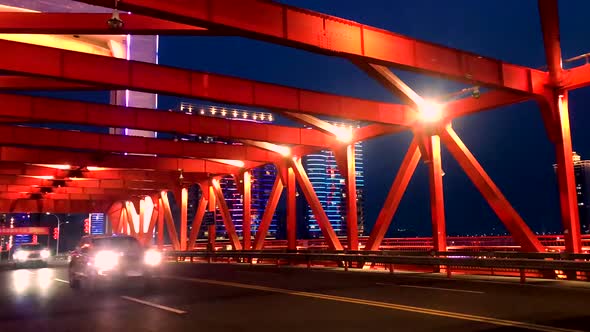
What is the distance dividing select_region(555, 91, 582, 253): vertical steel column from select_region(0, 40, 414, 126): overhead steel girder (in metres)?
6.84

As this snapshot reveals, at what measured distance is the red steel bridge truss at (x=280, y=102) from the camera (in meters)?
15.3

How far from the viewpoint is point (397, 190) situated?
24438mm

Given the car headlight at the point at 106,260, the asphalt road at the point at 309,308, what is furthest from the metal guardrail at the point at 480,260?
the car headlight at the point at 106,260

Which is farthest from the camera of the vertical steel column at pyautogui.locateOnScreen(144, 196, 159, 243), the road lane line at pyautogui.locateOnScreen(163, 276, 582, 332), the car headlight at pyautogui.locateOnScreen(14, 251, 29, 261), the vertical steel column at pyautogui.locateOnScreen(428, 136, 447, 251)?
the vertical steel column at pyautogui.locateOnScreen(144, 196, 159, 243)

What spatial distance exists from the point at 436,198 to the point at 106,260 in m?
13.9

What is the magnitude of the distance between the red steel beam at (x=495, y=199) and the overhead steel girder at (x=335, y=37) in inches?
135

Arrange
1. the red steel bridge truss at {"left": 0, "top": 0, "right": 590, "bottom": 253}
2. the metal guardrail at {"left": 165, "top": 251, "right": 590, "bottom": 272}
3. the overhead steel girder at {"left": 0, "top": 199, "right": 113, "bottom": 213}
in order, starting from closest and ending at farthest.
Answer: the metal guardrail at {"left": 165, "top": 251, "right": 590, "bottom": 272} → the red steel bridge truss at {"left": 0, "top": 0, "right": 590, "bottom": 253} → the overhead steel girder at {"left": 0, "top": 199, "right": 113, "bottom": 213}

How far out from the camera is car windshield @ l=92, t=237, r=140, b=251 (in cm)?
1586

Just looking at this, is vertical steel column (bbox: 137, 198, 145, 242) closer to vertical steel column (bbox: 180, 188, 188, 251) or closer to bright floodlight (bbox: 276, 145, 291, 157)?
vertical steel column (bbox: 180, 188, 188, 251)

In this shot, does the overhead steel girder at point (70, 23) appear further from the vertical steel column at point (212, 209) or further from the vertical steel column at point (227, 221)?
the vertical steel column at point (212, 209)

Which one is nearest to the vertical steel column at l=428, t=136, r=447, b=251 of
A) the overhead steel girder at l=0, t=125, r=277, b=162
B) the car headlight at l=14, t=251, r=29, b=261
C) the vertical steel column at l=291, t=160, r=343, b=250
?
the vertical steel column at l=291, t=160, r=343, b=250

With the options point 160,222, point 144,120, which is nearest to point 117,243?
point 144,120

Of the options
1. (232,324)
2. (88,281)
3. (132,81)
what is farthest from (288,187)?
(232,324)

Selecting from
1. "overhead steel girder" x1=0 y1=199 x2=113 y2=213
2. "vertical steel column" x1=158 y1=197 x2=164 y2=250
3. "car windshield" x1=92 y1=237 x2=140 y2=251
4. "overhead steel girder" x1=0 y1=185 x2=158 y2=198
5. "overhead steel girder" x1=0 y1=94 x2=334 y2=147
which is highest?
"overhead steel girder" x1=0 y1=94 x2=334 y2=147
